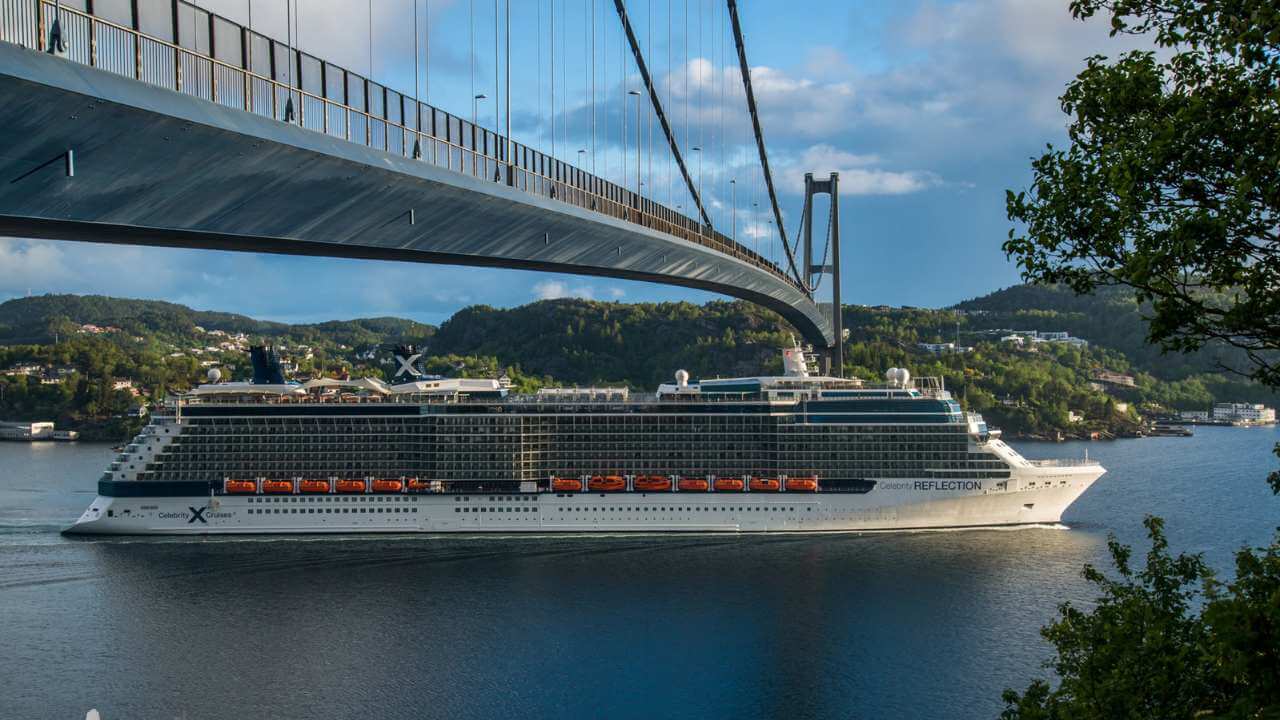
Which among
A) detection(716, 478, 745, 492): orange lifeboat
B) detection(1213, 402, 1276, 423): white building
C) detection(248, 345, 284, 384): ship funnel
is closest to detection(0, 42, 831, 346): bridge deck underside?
detection(716, 478, 745, 492): orange lifeboat

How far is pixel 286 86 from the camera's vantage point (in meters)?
11.4

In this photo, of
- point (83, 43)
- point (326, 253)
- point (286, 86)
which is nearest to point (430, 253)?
point (326, 253)

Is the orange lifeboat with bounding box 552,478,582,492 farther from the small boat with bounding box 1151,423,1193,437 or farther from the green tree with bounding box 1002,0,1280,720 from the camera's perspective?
the small boat with bounding box 1151,423,1193,437

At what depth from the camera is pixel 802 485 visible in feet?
99.9

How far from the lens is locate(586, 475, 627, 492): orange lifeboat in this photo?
3072cm

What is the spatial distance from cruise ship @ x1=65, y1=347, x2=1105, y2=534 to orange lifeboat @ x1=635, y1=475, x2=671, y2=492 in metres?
0.04

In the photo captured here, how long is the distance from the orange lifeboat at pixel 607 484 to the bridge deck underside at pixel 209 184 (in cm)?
1292

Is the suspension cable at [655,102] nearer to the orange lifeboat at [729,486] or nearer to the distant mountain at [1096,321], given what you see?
the orange lifeboat at [729,486]

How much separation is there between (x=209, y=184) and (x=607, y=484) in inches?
825

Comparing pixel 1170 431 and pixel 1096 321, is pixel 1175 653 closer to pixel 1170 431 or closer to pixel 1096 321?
pixel 1170 431

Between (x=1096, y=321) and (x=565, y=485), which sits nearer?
(x=565, y=485)

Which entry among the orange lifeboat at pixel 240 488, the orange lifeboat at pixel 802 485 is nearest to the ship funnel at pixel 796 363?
the orange lifeboat at pixel 802 485

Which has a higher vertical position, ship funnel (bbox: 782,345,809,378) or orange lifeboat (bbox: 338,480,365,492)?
ship funnel (bbox: 782,345,809,378)

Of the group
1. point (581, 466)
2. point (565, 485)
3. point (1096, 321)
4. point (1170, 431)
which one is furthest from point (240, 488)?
point (1096, 321)
